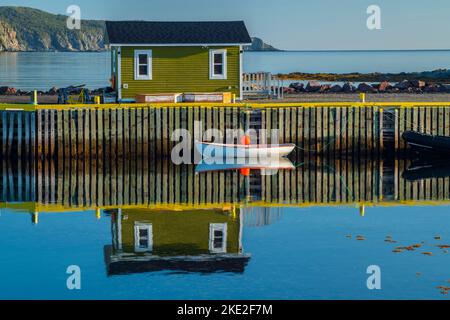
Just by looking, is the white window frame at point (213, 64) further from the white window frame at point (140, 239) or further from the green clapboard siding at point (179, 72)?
the white window frame at point (140, 239)

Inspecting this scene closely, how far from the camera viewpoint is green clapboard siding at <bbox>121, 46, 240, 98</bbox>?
158 feet

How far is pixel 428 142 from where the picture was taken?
148 feet

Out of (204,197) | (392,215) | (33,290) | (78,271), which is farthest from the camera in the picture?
(204,197)

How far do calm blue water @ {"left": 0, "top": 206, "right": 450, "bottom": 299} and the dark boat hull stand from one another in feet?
32.1

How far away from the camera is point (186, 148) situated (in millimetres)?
44750

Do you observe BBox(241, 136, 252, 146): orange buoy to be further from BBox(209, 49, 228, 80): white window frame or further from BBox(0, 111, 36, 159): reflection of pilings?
BBox(0, 111, 36, 159): reflection of pilings

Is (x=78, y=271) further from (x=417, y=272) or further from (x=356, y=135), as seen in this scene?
(x=356, y=135)

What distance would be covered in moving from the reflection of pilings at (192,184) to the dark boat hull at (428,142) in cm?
107

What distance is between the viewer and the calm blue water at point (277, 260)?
24.9m

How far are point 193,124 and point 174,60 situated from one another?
5.54 m

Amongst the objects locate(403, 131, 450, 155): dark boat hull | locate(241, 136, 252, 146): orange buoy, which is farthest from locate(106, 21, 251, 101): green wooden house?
locate(403, 131, 450, 155): dark boat hull

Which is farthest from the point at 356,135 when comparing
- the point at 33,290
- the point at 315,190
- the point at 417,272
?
the point at 33,290

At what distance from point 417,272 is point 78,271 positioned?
8.68 metres

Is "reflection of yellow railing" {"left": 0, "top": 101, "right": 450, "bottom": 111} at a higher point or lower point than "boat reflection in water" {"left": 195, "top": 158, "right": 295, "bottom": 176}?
higher
